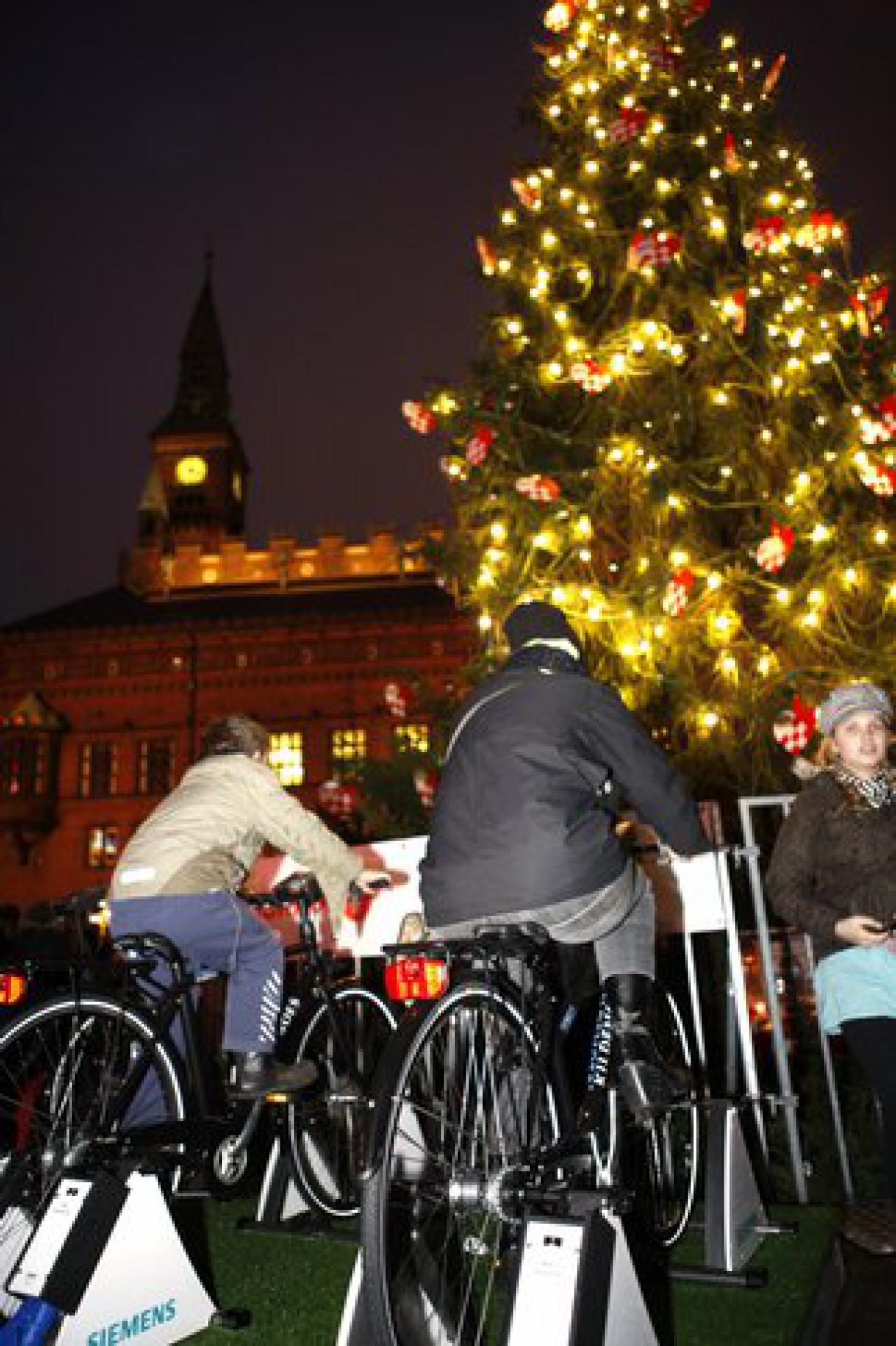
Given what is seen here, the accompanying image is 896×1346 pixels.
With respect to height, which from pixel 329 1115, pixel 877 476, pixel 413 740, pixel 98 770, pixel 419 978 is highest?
pixel 98 770

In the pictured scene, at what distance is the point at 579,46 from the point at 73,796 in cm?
3567

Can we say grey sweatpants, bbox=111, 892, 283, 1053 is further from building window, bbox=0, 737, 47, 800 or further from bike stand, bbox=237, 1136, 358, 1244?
building window, bbox=0, 737, 47, 800

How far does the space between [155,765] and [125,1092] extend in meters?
38.8

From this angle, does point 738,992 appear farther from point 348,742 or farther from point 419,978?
point 348,742

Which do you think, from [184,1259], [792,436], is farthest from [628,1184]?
[792,436]

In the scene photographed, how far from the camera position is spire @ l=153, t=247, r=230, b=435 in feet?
216

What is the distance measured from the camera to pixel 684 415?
8500 millimetres

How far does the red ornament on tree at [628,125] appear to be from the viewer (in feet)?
29.2

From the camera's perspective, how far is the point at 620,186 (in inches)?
362

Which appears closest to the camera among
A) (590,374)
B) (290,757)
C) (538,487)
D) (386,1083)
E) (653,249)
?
(386,1083)

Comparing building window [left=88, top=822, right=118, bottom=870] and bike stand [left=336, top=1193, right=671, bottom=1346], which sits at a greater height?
building window [left=88, top=822, right=118, bottom=870]

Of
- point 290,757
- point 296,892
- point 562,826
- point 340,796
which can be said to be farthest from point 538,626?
point 290,757

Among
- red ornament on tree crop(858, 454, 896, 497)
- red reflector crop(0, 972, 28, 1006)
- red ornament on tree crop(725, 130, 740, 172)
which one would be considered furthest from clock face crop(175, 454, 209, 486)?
red reflector crop(0, 972, 28, 1006)

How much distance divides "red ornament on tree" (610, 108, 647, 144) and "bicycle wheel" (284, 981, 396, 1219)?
24.7 ft
